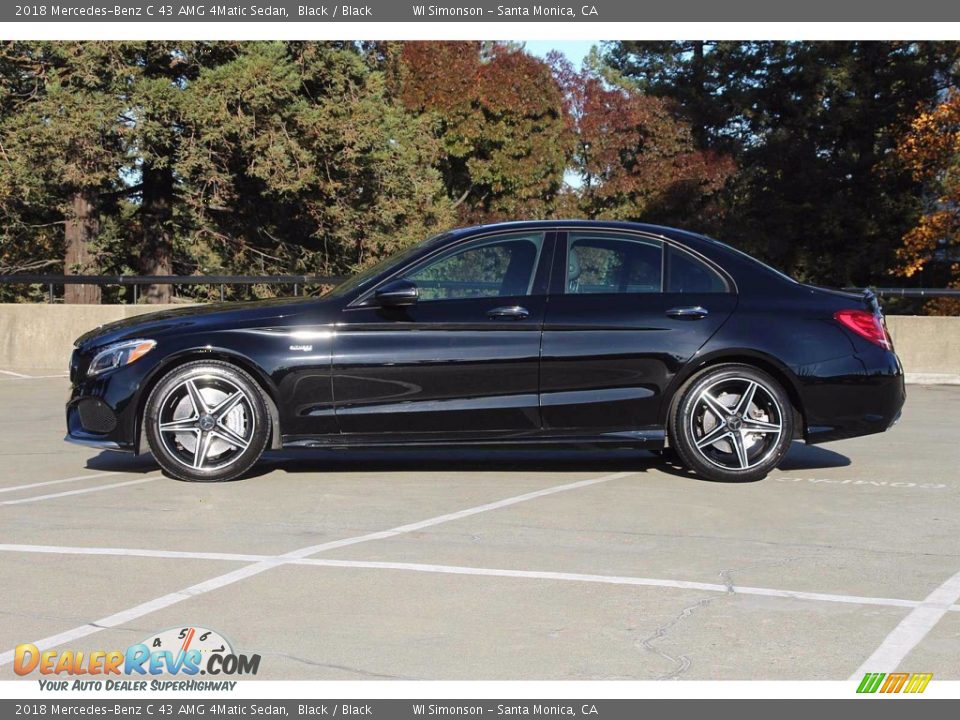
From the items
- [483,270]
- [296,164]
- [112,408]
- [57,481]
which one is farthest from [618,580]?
[296,164]

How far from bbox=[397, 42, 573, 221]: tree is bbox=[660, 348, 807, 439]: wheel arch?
1434 inches

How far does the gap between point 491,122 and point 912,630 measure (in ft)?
138

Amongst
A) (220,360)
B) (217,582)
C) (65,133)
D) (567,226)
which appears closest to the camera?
(217,582)

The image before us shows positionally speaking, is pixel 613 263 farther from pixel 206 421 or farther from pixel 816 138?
pixel 816 138

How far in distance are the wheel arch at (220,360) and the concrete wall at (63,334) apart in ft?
30.9

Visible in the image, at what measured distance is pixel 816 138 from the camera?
50.0 m

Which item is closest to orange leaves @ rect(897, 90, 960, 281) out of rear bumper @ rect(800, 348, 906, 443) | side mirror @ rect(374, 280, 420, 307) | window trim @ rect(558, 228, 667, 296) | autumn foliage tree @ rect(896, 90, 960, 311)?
autumn foliage tree @ rect(896, 90, 960, 311)

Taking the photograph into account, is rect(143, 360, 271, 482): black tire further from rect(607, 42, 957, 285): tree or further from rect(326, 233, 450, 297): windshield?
rect(607, 42, 957, 285): tree

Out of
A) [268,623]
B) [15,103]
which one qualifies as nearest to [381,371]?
[268,623]

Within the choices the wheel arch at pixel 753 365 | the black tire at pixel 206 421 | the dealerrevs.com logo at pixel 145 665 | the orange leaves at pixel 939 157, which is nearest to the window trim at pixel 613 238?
the wheel arch at pixel 753 365

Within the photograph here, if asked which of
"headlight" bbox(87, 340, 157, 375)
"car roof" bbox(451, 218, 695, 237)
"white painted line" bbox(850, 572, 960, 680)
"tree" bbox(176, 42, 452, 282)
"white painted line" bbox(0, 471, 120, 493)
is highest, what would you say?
"tree" bbox(176, 42, 452, 282)

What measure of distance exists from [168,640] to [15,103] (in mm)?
26126

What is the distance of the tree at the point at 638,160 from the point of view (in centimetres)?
4788

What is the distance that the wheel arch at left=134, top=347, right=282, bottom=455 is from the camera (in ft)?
27.6
